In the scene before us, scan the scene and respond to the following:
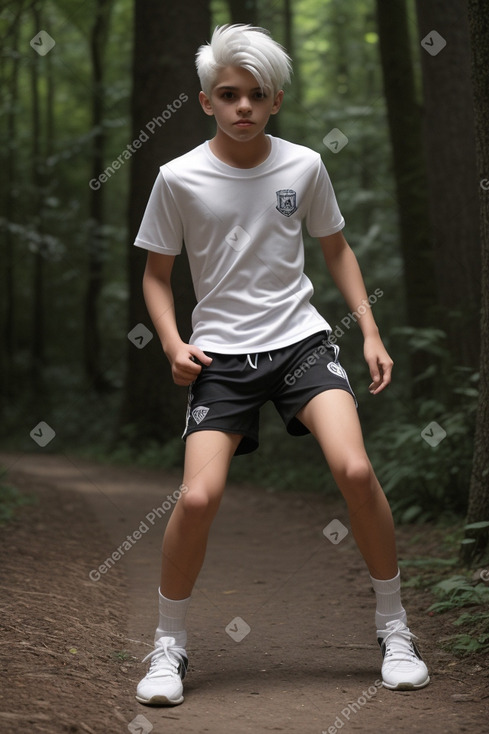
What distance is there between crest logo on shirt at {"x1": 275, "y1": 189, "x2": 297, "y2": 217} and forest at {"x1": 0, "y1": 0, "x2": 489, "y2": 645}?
1295 mm

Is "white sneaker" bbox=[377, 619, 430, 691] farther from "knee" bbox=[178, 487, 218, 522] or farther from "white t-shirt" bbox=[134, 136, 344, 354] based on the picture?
"white t-shirt" bbox=[134, 136, 344, 354]

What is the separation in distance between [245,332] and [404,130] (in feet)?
21.9

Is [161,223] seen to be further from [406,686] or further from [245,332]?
[406,686]

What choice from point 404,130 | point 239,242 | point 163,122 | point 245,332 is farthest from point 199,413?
point 163,122

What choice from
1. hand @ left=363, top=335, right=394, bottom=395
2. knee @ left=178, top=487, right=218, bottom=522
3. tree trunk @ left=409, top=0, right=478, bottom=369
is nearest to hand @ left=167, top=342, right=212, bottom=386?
knee @ left=178, top=487, right=218, bottom=522

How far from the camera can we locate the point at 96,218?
18.2 metres

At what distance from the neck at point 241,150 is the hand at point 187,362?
2.44 feet

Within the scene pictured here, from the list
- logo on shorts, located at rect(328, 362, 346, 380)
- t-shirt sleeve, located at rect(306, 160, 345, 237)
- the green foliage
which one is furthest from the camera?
the green foliage

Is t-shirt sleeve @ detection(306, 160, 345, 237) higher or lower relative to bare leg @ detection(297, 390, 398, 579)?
higher

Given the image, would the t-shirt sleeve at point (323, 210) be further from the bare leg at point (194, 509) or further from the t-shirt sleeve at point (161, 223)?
the bare leg at point (194, 509)

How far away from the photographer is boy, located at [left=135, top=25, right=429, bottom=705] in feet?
9.93

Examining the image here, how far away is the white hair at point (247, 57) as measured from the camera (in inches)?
121

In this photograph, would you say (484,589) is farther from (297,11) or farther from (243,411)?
(297,11)

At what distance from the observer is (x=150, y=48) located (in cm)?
968
